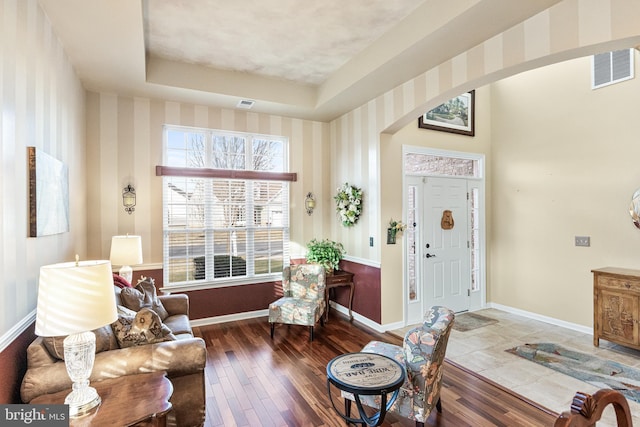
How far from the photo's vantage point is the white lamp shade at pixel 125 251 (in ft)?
11.6

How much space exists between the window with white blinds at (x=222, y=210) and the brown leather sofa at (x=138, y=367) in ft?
7.91

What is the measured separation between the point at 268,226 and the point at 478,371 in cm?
333

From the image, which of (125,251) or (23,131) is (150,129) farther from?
(23,131)

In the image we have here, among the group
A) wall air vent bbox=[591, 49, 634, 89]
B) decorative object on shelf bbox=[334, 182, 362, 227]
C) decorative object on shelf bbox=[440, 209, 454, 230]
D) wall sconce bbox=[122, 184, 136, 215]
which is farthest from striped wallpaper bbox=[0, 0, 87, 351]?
wall air vent bbox=[591, 49, 634, 89]

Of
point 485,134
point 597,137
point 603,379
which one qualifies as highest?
point 485,134

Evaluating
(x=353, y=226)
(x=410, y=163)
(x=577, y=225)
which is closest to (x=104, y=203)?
(x=353, y=226)

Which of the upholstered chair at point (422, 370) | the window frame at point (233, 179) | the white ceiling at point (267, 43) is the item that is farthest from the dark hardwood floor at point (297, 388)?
the white ceiling at point (267, 43)

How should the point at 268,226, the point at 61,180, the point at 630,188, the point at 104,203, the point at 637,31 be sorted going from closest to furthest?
the point at 637,31 → the point at 61,180 → the point at 630,188 → the point at 104,203 → the point at 268,226

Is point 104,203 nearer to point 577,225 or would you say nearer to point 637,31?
point 637,31

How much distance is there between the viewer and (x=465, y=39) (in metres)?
2.82

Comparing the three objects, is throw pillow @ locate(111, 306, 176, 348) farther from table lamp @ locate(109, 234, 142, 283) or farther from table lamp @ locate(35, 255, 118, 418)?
table lamp @ locate(109, 234, 142, 283)

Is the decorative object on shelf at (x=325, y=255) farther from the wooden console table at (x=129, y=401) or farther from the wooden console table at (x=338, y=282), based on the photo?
the wooden console table at (x=129, y=401)

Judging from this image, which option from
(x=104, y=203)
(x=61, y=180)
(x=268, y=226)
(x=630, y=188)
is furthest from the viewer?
(x=268, y=226)

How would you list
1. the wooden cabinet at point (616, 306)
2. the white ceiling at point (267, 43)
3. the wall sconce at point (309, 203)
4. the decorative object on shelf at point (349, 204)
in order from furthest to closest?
the wall sconce at point (309, 203) < the decorative object on shelf at point (349, 204) < the wooden cabinet at point (616, 306) < the white ceiling at point (267, 43)
